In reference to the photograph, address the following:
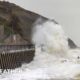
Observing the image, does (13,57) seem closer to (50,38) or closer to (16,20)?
(50,38)

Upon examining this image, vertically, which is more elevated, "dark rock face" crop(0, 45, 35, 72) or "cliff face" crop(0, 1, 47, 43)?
"cliff face" crop(0, 1, 47, 43)

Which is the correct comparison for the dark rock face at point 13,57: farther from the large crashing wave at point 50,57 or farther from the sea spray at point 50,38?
the sea spray at point 50,38

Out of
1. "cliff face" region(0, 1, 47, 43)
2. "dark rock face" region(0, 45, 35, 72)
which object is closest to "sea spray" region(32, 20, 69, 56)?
"cliff face" region(0, 1, 47, 43)

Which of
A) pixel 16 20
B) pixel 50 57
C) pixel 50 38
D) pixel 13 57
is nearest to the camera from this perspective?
pixel 13 57

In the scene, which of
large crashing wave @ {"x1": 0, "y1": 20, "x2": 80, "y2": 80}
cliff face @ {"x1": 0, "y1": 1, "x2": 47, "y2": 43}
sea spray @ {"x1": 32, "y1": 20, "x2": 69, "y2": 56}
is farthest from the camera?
sea spray @ {"x1": 32, "y1": 20, "x2": 69, "y2": 56}

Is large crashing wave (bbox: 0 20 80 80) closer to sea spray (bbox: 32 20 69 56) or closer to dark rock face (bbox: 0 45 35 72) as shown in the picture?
sea spray (bbox: 32 20 69 56)

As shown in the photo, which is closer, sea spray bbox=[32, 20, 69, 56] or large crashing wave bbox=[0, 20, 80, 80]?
large crashing wave bbox=[0, 20, 80, 80]

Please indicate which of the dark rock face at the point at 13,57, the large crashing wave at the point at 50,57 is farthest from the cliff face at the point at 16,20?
the dark rock face at the point at 13,57

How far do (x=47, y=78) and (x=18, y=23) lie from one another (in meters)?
26.4

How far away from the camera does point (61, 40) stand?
5541 centimetres

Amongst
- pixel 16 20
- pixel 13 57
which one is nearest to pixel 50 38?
pixel 16 20

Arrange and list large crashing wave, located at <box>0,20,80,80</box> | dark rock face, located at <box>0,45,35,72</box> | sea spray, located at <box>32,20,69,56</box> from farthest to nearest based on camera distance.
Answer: sea spray, located at <box>32,20,69,56</box>
dark rock face, located at <box>0,45,35,72</box>
large crashing wave, located at <box>0,20,80,80</box>

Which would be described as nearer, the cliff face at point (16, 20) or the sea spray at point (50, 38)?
the cliff face at point (16, 20)

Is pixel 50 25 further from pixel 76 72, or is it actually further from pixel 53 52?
pixel 76 72
